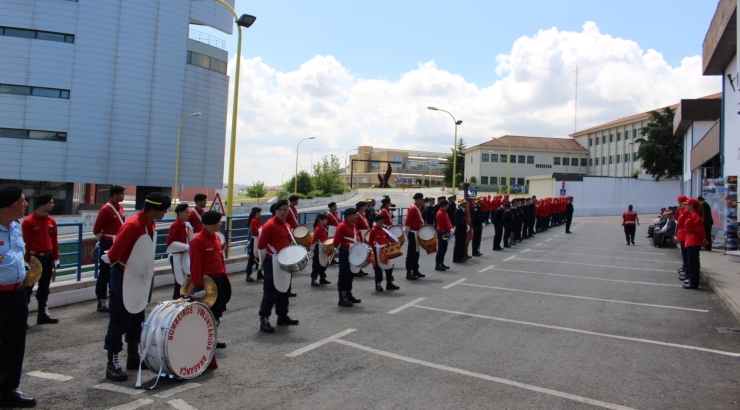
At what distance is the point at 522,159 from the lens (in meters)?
85.1

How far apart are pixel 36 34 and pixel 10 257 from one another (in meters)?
51.4

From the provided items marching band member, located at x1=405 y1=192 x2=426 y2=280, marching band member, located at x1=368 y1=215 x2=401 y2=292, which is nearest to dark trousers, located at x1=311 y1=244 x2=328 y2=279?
marching band member, located at x1=368 y1=215 x2=401 y2=292

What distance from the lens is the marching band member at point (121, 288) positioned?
5305mm

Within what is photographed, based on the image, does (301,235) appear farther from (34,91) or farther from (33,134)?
(34,91)

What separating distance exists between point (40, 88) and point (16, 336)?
166 feet

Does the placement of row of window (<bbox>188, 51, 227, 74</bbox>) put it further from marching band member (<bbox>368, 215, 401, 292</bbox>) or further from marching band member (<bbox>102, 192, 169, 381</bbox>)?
marching band member (<bbox>102, 192, 169, 381</bbox>)

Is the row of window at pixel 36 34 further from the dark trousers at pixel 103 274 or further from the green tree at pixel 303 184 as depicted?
the dark trousers at pixel 103 274

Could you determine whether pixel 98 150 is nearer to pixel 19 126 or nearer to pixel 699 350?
pixel 19 126

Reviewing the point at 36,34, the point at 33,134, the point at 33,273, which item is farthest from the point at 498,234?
the point at 36,34

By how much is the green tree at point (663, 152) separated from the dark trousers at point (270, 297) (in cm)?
6158

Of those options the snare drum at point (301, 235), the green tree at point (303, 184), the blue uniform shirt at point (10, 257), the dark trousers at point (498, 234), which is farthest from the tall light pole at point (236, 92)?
the green tree at point (303, 184)

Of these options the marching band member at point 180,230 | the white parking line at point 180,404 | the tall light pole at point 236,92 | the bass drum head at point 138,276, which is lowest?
the white parking line at point 180,404

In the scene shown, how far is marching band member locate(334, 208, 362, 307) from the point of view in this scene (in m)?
9.26

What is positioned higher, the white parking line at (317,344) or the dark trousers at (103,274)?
the dark trousers at (103,274)
